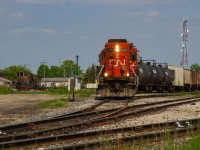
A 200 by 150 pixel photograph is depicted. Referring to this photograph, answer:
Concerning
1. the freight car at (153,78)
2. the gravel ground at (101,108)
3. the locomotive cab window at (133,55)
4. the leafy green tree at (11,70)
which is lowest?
the gravel ground at (101,108)

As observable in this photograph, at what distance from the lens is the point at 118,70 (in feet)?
75.3

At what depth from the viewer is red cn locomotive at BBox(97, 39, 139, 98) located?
73.5ft

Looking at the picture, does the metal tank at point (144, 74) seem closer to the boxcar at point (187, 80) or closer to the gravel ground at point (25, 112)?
the gravel ground at point (25, 112)

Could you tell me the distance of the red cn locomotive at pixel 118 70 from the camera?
882 inches

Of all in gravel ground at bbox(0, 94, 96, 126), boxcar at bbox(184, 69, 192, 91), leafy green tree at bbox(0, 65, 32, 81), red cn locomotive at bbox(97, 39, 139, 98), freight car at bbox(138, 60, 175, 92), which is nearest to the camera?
gravel ground at bbox(0, 94, 96, 126)

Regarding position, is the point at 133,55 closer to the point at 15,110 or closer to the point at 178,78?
the point at 15,110

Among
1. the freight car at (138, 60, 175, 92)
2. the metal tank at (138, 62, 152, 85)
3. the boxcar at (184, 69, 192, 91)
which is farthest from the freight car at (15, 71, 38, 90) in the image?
the metal tank at (138, 62, 152, 85)

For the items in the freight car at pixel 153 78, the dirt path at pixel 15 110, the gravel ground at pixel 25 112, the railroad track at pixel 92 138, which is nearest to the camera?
the railroad track at pixel 92 138

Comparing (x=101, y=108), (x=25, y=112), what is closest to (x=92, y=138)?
(x=25, y=112)

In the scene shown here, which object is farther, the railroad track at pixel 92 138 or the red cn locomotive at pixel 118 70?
the red cn locomotive at pixel 118 70

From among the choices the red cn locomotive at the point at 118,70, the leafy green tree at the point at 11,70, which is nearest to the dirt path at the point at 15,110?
the red cn locomotive at the point at 118,70

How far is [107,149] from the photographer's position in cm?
585

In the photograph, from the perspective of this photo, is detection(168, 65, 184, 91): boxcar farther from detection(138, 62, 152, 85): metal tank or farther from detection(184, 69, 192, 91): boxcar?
detection(138, 62, 152, 85): metal tank

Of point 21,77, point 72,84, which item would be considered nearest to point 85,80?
point 21,77
